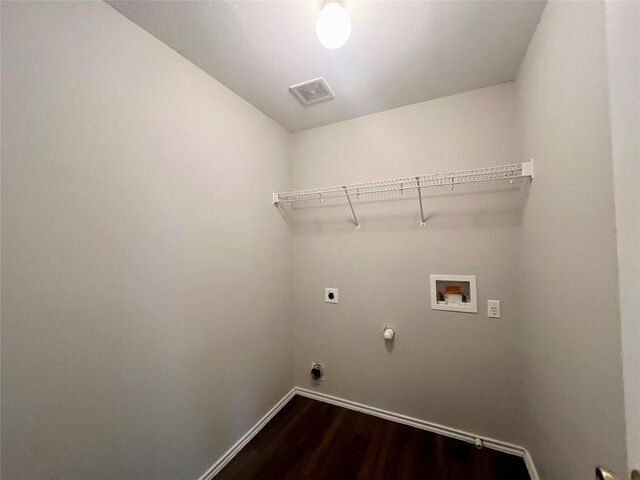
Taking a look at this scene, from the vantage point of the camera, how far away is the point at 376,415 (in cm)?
192

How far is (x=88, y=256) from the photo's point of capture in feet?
3.18

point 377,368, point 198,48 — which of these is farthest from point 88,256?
point 377,368

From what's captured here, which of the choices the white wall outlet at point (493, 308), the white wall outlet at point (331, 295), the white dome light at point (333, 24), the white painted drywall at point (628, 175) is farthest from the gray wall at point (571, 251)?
the white wall outlet at point (331, 295)

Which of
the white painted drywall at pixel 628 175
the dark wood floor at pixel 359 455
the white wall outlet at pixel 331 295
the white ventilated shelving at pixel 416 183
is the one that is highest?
the white ventilated shelving at pixel 416 183

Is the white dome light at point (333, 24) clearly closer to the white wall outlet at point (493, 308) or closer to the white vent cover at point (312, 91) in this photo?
the white vent cover at point (312, 91)

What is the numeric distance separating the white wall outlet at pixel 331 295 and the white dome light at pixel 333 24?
1.69 metres

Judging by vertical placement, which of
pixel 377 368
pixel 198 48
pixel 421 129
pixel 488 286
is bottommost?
pixel 377 368

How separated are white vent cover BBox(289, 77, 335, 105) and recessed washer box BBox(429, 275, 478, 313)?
154 cm

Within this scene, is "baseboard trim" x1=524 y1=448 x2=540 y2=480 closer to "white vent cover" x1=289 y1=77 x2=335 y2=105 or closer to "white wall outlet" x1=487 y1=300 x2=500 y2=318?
"white wall outlet" x1=487 y1=300 x2=500 y2=318

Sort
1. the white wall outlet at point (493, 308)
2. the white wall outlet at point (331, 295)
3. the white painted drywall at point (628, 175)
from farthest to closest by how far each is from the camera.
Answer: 1. the white wall outlet at point (331, 295)
2. the white wall outlet at point (493, 308)
3. the white painted drywall at point (628, 175)

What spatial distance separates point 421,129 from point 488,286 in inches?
48.8

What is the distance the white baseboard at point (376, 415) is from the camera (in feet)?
4.83

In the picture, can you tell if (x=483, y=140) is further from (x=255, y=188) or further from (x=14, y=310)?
(x=14, y=310)

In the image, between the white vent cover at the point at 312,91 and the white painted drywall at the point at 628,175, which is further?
the white vent cover at the point at 312,91
